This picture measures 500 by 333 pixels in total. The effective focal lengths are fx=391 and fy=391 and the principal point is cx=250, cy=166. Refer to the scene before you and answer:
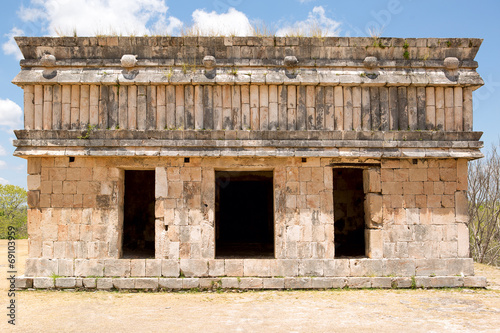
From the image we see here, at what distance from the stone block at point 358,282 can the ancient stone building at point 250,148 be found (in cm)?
3

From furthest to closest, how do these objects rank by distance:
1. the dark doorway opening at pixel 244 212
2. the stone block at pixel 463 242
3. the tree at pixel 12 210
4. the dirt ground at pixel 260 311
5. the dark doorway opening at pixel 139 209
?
the tree at pixel 12 210, the dark doorway opening at pixel 244 212, the dark doorway opening at pixel 139 209, the stone block at pixel 463 242, the dirt ground at pixel 260 311

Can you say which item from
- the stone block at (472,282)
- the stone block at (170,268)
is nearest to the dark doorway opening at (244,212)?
the stone block at (170,268)

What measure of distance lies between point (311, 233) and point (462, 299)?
10.6 ft

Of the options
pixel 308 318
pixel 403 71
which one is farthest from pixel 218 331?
pixel 403 71

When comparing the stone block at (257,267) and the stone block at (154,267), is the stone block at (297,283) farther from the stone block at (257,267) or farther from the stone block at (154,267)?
the stone block at (154,267)

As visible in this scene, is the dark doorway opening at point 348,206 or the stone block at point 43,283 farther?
the dark doorway opening at point 348,206

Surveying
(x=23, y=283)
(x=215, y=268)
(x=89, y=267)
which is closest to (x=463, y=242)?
(x=215, y=268)

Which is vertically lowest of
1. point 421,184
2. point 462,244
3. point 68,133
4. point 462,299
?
point 462,299

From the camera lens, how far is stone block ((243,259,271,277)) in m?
8.60

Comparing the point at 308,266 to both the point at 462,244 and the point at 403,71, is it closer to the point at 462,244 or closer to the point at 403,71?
the point at 462,244

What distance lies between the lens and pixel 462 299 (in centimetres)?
780

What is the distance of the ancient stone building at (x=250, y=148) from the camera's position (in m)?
8.65

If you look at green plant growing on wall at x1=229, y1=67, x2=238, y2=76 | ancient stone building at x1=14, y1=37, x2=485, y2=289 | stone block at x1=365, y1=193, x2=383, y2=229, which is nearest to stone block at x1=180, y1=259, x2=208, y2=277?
ancient stone building at x1=14, y1=37, x2=485, y2=289

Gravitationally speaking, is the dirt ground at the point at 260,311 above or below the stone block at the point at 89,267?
below
